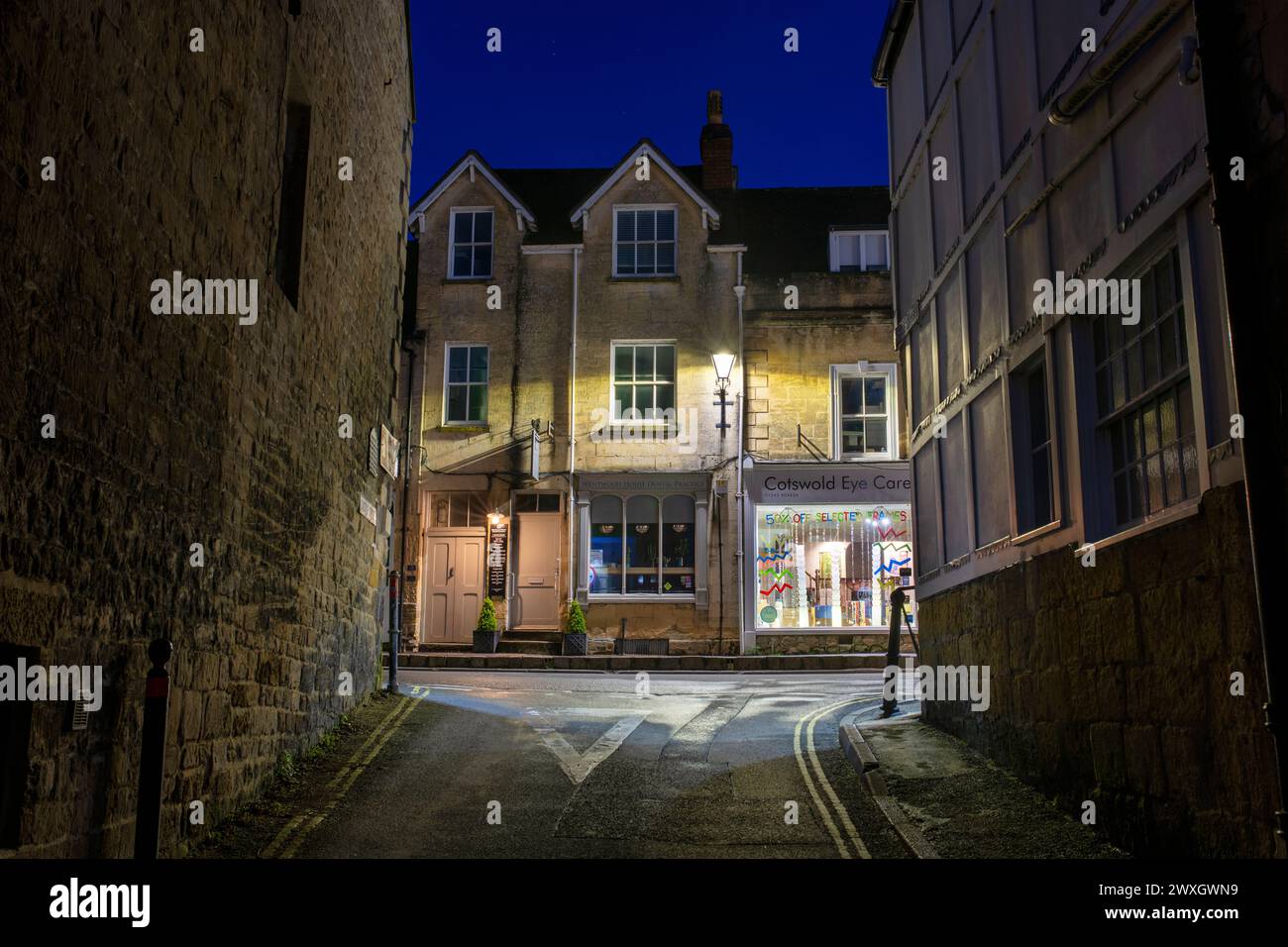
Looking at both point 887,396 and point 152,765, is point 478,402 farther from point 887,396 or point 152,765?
point 152,765

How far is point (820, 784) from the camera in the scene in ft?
29.2

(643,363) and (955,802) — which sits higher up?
(643,363)

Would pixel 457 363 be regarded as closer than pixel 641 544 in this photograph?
No

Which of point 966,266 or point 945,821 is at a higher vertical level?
→ point 966,266

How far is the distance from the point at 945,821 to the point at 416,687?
8191 mm

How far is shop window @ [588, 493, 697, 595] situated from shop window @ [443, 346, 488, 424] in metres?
3.15

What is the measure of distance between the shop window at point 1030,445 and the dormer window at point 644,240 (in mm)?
15876

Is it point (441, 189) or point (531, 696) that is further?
point (441, 189)

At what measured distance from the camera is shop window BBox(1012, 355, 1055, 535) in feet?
27.8

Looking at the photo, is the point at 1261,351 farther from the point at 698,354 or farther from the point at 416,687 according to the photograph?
the point at 698,354

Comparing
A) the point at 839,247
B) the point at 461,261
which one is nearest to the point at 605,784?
the point at 461,261

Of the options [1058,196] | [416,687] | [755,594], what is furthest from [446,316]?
[1058,196]

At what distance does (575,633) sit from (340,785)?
1279 cm

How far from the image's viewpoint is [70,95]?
523cm
